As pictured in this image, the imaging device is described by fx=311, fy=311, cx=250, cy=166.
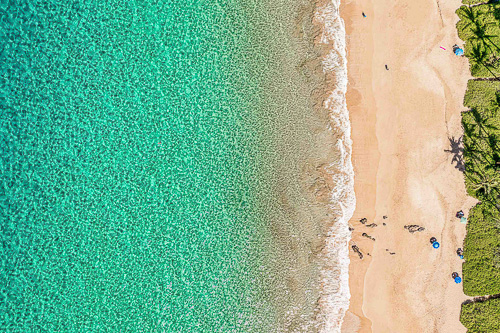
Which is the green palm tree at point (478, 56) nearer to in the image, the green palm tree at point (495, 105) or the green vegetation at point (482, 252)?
the green palm tree at point (495, 105)

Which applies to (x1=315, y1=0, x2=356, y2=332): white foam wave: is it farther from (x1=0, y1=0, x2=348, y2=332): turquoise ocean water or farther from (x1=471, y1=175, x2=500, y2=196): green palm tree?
(x1=471, y1=175, x2=500, y2=196): green palm tree

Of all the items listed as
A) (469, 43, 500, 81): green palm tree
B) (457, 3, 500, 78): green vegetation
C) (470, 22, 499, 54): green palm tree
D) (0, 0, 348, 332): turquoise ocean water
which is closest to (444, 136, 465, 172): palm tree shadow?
(457, 3, 500, 78): green vegetation

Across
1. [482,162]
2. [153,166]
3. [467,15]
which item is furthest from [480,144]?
[153,166]

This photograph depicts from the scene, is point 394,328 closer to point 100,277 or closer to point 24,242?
point 100,277

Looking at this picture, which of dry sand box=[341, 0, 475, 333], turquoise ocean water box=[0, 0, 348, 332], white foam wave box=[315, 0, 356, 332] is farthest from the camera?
dry sand box=[341, 0, 475, 333]

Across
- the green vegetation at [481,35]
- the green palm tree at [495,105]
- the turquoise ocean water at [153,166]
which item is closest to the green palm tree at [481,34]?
the green vegetation at [481,35]

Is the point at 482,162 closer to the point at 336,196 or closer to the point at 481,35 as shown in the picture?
the point at 481,35
